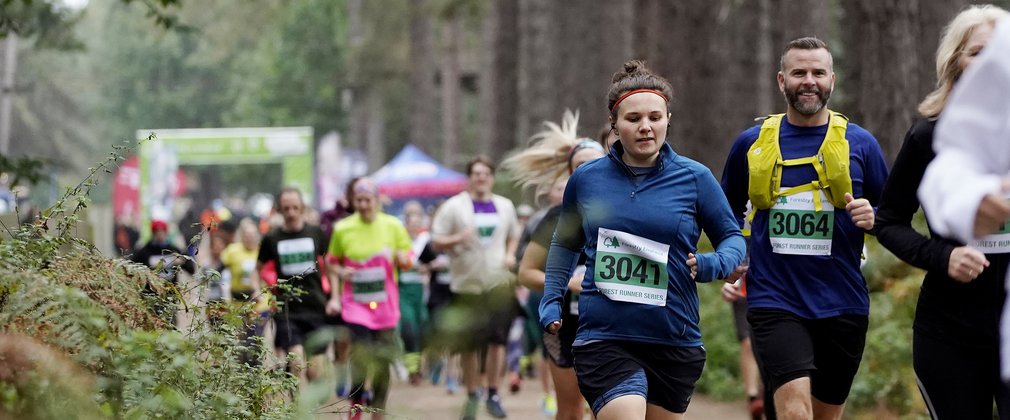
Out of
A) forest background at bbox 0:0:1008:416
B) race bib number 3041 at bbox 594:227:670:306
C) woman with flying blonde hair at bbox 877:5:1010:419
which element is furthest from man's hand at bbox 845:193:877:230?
forest background at bbox 0:0:1008:416

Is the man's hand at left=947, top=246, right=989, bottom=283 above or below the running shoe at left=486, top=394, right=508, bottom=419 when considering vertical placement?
above

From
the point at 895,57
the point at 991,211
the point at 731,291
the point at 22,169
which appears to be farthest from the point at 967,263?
the point at 895,57

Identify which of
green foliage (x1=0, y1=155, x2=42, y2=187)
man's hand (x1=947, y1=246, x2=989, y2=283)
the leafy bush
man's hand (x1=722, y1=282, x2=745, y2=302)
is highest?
green foliage (x1=0, y1=155, x2=42, y2=187)

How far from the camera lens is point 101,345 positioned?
14.2ft

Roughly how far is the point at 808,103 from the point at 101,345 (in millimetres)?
3395

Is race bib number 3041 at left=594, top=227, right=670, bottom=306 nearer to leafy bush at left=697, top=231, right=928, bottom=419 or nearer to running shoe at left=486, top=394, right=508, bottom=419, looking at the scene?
leafy bush at left=697, top=231, right=928, bottom=419

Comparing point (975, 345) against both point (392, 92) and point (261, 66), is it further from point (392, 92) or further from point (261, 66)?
point (261, 66)

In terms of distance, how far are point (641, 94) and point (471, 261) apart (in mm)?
7053

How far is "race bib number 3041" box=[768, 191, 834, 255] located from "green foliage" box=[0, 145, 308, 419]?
2.43 m

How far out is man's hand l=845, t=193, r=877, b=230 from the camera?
6.09 m

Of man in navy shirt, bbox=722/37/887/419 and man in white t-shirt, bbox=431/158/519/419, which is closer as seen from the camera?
man in navy shirt, bbox=722/37/887/419

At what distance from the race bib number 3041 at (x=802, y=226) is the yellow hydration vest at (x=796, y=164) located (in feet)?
0.09

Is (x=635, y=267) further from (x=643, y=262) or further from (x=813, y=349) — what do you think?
(x=813, y=349)

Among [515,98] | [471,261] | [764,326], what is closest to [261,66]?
[515,98]
